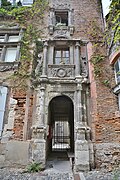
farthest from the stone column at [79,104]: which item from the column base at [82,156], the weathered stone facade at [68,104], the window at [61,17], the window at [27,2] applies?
the window at [27,2]

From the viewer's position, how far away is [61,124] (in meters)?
16.7

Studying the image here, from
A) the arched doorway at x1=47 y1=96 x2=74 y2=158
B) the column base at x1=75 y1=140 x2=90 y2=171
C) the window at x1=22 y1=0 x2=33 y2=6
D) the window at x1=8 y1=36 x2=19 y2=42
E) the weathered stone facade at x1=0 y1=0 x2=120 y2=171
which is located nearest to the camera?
the column base at x1=75 y1=140 x2=90 y2=171

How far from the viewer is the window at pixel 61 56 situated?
314 inches

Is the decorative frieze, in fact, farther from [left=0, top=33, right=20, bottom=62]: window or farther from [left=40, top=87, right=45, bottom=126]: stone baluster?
[left=0, top=33, right=20, bottom=62]: window

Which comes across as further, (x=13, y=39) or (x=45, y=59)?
(x=13, y=39)

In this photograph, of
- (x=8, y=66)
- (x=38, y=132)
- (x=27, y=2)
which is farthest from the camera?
(x=27, y=2)

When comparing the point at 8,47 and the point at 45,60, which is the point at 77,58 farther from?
the point at 8,47

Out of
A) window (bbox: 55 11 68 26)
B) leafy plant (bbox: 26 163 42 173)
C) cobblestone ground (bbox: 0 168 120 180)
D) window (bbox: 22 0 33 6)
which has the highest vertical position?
window (bbox: 22 0 33 6)

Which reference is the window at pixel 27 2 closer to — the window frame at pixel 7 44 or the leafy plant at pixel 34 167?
the window frame at pixel 7 44

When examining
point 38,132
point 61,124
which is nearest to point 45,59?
point 38,132

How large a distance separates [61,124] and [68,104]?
8689 millimetres

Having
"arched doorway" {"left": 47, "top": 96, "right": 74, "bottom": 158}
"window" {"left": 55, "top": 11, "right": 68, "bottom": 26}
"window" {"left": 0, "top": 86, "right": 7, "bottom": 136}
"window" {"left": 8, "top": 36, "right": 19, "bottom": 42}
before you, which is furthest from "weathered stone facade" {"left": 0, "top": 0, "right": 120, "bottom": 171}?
"window" {"left": 55, "top": 11, "right": 68, "bottom": 26}

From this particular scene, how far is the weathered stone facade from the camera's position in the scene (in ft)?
18.9

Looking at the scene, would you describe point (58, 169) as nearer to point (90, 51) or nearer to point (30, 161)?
point (30, 161)
